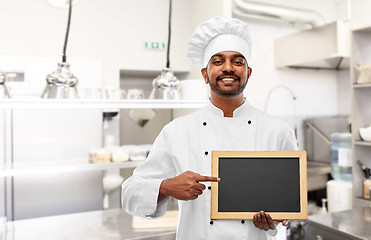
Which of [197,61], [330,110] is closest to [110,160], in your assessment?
[197,61]

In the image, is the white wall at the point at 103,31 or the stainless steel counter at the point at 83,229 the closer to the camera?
the stainless steel counter at the point at 83,229

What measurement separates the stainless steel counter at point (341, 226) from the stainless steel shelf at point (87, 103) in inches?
38.1

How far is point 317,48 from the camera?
3510 mm

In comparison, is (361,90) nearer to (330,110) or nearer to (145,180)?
(330,110)

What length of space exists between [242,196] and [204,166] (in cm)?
18

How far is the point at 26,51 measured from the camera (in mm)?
2730

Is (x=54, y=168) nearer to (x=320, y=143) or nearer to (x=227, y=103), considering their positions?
(x=227, y=103)

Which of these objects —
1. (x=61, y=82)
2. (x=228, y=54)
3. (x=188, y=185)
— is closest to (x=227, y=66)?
(x=228, y=54)

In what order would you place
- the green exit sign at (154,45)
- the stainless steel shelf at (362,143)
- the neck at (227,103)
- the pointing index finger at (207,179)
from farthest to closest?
the green exit sign at (154,45) < the stainless steel shelf at (362,143) < the neck at (227,103) < the pointing index finger at (207,179)

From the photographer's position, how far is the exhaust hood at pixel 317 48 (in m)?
3.29

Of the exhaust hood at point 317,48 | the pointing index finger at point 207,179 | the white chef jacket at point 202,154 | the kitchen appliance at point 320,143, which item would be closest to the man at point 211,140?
the white chef jacket at point 202,154

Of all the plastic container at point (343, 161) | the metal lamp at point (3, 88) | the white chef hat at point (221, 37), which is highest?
the white chef hat at point (221, 37)

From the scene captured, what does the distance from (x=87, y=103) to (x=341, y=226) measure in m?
1.52

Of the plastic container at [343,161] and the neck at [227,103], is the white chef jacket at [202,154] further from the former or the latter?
the plastic container at [343,161]
